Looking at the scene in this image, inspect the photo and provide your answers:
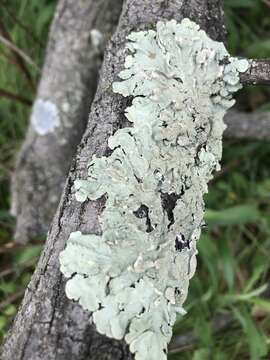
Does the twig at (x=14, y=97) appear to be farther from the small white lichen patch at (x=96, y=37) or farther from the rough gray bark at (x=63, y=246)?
the rough gray bark at (x=63, y=246)

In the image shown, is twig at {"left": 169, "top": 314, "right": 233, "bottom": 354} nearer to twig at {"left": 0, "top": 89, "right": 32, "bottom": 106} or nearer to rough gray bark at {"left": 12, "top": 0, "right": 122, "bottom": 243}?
rough gray bark at {"left": 12, "top": 0, "right": 122, "bottom": 243}

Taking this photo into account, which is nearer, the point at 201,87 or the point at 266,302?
the point at 201,87

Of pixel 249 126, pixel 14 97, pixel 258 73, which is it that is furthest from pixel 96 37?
pixel 258 73

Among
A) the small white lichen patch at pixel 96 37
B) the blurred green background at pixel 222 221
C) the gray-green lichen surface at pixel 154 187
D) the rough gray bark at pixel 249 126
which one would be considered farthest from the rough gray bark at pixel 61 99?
the gray-green lichen surface at pixel 154 187

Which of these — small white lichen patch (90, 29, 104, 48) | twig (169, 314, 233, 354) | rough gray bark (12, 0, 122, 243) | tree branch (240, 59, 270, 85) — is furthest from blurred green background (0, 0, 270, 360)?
tree branch (240, 59, 270, 85)

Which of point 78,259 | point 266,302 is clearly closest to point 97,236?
point 78,259

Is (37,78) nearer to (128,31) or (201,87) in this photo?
(128,31)
